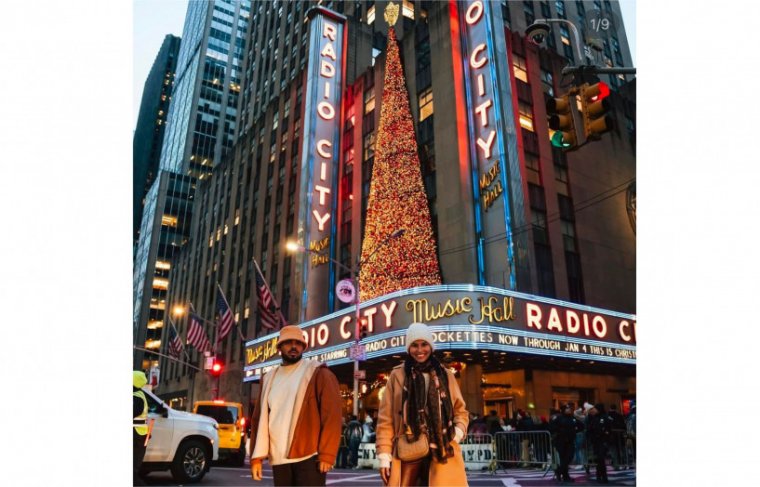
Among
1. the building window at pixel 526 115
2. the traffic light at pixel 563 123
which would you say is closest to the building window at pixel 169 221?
the building window at pixel 526 115

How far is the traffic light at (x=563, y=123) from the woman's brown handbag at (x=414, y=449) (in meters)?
6.45

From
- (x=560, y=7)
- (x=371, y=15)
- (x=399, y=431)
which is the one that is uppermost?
(x=371, y=15)

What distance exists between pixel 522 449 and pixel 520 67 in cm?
2178

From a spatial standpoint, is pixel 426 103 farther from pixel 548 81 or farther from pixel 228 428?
pixel 228 428

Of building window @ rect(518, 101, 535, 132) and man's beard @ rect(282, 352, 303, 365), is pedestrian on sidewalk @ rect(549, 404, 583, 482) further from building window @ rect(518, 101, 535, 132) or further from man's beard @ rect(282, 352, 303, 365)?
building window @ rect(518, 101, 535, 132)

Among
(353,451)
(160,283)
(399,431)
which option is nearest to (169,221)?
(160,283)

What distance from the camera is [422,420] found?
509 centimetres

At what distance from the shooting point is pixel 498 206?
81.0ft

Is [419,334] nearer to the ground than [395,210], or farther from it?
nearer to the ground

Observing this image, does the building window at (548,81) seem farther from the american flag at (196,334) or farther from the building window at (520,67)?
the american flag at (196,334)

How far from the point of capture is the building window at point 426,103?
2938 centimetres

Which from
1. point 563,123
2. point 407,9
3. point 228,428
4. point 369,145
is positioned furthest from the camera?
point 407,9
